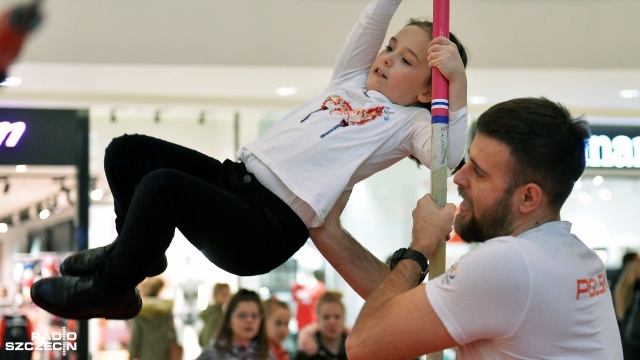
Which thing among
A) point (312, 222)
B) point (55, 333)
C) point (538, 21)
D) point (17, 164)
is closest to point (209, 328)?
point (55, 333)

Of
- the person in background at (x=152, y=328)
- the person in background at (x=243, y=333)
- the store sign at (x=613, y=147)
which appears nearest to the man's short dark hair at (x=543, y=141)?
the person in background at (x=243, y=333)

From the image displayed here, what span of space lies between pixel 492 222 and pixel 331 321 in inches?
116

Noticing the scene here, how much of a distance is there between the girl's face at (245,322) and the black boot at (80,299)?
2071 mm

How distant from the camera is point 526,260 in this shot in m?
1.81

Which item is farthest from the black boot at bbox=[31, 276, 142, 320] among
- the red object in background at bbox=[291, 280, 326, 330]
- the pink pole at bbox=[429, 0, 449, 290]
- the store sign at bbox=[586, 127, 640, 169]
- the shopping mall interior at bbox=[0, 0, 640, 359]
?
the store sign at bbox=[586, 127, 640, 169]

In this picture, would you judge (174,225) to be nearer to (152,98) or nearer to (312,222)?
(312,222)

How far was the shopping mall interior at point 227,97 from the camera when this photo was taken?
18.2 feet

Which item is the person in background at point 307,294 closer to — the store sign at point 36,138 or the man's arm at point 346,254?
the store sign at point 36,138

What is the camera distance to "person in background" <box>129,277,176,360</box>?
526 cm

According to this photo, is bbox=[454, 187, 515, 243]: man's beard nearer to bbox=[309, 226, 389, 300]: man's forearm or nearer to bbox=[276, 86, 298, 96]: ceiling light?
bbox=[309, 226, 389, 300]: man's forearm

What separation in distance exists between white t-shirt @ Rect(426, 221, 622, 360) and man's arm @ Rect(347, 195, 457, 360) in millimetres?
31

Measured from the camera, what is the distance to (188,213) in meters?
2.02

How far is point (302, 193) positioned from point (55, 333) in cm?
390

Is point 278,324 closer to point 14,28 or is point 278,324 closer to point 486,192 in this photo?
point 486,192
